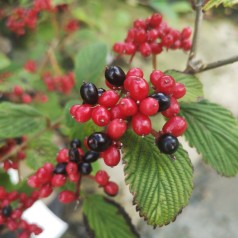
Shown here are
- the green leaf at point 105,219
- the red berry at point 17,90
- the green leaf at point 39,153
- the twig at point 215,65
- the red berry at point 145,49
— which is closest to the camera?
the twig at point 215,65

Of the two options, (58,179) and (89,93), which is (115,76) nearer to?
(89,93)

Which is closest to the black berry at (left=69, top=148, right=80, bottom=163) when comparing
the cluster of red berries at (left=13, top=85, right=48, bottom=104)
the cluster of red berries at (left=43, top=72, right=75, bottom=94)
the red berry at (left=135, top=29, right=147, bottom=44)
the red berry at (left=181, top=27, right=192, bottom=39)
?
the red berry at (left=135, top=29, right=147, bottom=44)

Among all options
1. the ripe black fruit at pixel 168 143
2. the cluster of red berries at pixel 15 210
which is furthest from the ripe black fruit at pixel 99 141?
the cluster of red berries at pixel 15 210

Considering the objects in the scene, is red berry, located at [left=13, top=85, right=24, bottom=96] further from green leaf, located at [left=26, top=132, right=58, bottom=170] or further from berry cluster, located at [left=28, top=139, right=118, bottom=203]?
berry cluster, located at [left=28, top=139, right=118, bottom=203]

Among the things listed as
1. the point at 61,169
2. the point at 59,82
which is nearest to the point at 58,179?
the point at 61,169

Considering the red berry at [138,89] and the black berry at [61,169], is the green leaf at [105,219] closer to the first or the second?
the black berry at [61,169]

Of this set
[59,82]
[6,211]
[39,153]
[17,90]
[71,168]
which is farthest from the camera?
[59,82]
